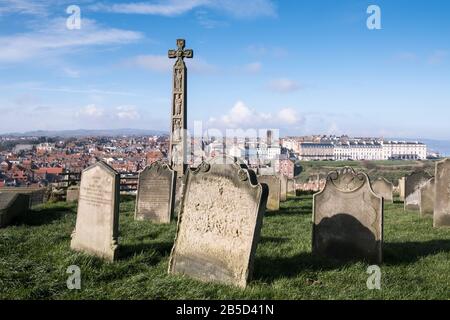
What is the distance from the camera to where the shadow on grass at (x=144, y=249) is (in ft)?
21.9

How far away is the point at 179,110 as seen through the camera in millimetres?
15711

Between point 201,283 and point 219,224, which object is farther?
point 219,224

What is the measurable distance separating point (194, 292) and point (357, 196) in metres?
3.34

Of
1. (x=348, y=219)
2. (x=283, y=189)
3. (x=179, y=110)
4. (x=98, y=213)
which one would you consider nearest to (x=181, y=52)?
(x=179, y=110)

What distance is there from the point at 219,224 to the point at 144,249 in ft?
6.33

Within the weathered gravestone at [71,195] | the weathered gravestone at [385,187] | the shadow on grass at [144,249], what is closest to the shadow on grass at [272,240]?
the shadow on grass at [144,249]

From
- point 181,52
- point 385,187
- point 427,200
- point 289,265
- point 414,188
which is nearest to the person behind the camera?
point 289,265

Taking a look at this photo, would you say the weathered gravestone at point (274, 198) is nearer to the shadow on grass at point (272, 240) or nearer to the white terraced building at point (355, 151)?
the shadow on grass at point (272, 240)

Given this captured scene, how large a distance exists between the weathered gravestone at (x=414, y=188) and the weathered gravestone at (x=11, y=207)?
11.5 meters

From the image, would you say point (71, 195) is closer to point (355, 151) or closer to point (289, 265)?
point (289, 265)

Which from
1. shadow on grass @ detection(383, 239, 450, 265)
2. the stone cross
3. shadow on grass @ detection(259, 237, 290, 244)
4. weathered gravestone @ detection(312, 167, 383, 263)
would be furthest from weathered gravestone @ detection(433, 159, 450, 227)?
the stone cross

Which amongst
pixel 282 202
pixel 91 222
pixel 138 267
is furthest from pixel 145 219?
pixel 282 202

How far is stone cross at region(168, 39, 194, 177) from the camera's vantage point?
15.6m

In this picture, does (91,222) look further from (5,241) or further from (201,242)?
(201,242)
